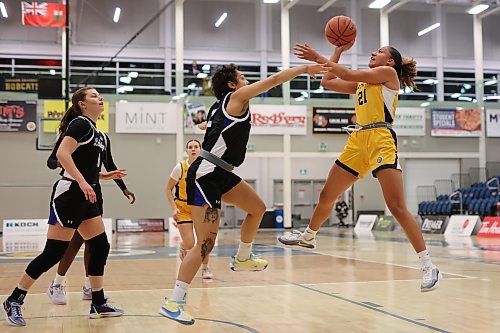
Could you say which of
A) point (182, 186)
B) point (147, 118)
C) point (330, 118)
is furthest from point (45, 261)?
point (330, 118)

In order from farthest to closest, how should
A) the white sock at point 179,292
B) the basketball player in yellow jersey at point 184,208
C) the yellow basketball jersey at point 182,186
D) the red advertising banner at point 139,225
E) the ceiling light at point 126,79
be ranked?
the red advertising banner at point 139,225
the ceiling light at point 126,79
the yellow basketball jersey at point 182,186
the basketball player in yellow jersey at point 184,208
the white sock at point 179,292

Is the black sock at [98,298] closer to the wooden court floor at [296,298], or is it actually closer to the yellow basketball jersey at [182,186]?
the wooden court floor at [296,298]

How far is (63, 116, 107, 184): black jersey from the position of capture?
4812 mm

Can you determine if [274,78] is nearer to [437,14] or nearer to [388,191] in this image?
[388,191]

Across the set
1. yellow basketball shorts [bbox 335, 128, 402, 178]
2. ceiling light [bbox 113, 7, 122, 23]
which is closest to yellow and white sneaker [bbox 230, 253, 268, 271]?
yellow basketball shorts [bbox 335, 128, 402, 178]

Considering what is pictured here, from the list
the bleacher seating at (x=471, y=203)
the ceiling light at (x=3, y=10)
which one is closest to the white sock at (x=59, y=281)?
the bleacher seating at (x=471, y=203)

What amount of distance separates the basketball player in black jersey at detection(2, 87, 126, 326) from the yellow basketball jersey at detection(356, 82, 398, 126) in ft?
6.97

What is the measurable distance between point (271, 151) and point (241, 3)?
7.23 m

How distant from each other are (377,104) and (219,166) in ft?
4.76

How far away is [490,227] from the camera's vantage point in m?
16.5

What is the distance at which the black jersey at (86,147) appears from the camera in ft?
15.8

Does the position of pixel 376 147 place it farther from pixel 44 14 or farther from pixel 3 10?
pixel 3 10

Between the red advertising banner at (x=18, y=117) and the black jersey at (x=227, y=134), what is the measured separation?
17990 mm

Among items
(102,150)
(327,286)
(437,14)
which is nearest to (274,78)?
(102,150)
